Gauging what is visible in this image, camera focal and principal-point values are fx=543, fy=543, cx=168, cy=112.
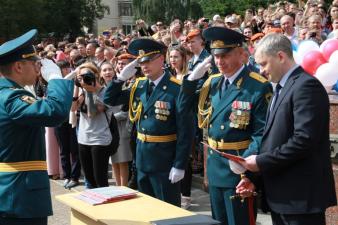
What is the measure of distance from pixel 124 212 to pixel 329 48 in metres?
3.59

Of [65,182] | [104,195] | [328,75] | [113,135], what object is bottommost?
[65,182]

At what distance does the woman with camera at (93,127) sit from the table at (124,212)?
2977 mm

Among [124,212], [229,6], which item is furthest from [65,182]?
[229,6]

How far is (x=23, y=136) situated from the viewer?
333 cm

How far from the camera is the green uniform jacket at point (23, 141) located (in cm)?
323

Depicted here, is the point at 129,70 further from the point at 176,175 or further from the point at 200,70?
the point at 176,175

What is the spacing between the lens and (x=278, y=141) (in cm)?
305

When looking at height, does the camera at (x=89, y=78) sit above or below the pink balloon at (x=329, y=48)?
below

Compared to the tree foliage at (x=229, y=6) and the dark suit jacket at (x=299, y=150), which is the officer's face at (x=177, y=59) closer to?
the dark suit jacket at (x=299, y=150)

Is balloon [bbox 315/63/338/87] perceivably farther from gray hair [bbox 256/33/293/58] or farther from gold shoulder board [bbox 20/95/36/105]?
gold shoulder board [bbox 20/95/36/105]

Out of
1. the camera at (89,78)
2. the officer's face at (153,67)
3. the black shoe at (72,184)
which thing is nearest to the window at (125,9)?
the black shoe at (72,184)

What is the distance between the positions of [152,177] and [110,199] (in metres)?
1.55

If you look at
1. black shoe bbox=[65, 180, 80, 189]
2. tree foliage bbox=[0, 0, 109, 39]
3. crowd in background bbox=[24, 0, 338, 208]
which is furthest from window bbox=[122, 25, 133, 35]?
black shoe bbox=[65, 180, 80, 189]

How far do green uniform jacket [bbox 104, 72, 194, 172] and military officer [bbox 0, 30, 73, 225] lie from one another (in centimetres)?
140
